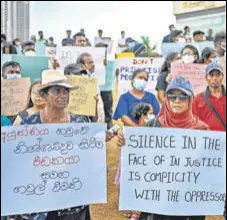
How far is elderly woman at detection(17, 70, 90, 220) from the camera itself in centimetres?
283

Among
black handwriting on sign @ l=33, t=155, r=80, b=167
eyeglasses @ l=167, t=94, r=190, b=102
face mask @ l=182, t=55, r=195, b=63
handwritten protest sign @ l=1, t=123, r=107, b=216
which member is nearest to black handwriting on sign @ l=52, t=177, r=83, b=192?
handwritten protest sign @ l=1, t=123, r=107, b=216

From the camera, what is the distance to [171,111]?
3.14 metres

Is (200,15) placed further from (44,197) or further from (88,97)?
(44,197)

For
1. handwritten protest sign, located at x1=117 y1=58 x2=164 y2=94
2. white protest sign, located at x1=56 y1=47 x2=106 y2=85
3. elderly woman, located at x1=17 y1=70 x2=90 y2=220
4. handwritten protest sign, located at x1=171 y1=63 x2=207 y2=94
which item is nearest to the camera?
elderly woman, located at x1=17 y1=70 x2=90 y2=220

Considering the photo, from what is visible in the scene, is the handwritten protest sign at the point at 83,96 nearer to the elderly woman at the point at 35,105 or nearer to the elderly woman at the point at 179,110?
the elderly woman at the point at 35,105

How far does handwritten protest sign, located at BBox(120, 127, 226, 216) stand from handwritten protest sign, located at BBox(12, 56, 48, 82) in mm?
3104

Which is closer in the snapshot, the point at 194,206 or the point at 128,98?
the point at 194,206

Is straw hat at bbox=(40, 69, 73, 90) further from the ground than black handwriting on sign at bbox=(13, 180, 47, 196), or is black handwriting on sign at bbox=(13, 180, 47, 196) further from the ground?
straw hat at bbox=(40, 69, 73, 90)

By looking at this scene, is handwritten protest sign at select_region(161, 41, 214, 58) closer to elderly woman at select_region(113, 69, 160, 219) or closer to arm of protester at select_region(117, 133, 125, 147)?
elderly woman at select_region(113, 69, 160, 219)

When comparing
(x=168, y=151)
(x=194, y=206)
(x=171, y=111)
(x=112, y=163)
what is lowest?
(x=112, y=163)

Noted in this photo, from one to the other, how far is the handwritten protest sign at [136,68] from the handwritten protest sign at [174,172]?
2938 mm

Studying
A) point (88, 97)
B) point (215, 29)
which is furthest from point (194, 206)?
point (215, 29)

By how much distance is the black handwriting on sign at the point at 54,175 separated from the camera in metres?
2.66

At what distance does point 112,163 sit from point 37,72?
1819 mm
